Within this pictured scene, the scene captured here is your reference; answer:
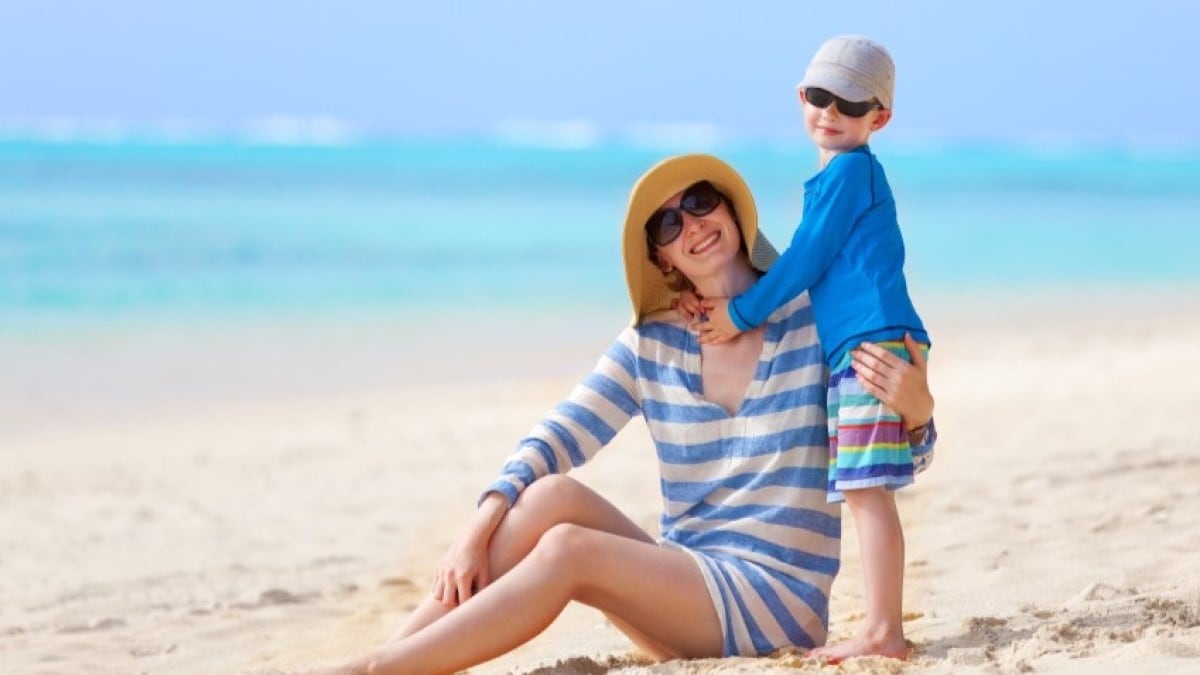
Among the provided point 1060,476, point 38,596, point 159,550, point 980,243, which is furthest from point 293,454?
point 980,243

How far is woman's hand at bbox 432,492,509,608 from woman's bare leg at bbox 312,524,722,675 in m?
0.09

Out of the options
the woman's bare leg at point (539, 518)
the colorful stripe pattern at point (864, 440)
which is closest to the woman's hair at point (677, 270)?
the colorful stripe pattern at point (864, 440)

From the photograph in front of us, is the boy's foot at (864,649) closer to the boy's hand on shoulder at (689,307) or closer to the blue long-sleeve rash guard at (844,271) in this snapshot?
the blue long-sleeve rash guard at (844,271)

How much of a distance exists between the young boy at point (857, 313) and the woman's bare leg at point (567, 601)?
30 cm

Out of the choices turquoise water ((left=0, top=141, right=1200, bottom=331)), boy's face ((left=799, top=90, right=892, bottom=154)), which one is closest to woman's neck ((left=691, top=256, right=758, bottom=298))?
boy's face ((left=799, top=90, right=892, bottom=154))

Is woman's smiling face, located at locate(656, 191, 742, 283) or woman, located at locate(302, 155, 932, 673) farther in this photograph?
woman's smiling face, located at locate(656, 191, 742, 283)

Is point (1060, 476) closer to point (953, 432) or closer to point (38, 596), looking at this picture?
point (953, 432)

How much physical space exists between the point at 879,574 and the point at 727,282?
27.0 inches

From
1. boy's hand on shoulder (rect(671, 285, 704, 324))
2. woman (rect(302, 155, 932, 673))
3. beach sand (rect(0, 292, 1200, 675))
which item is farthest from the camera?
beach sand (rect(0, 292, 1200, 675))

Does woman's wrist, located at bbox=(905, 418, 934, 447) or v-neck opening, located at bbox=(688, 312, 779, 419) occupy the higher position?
v-neck opening, located at bbox=(688, 312, 779, 419)

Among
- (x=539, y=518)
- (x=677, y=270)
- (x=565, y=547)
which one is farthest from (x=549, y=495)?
(x=677, y=270)

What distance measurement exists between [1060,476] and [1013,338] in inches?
212

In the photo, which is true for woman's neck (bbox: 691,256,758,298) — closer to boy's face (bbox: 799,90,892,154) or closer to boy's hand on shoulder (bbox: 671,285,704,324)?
boy's hand on shoulder (bbox: 671,285,704,324)

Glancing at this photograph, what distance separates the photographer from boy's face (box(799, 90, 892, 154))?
3252 millimetres
